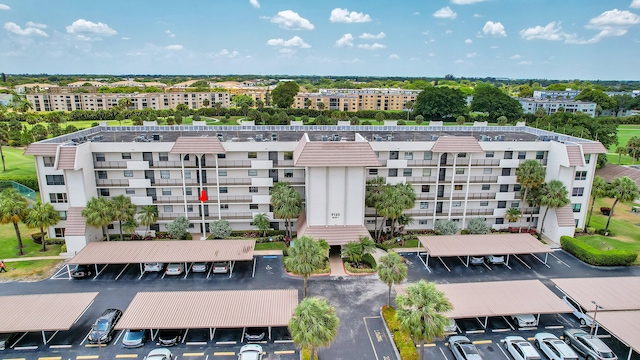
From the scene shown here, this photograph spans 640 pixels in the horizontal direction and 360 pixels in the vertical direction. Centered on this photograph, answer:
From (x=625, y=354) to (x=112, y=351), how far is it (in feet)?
135

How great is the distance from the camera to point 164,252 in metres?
44.6

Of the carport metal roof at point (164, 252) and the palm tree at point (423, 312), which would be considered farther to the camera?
the carport metal roof at point (164, 252)

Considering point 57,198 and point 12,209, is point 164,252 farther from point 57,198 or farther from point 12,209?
point 12,209

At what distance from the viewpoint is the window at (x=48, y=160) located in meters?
49.8

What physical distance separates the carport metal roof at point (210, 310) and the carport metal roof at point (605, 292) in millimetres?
25372

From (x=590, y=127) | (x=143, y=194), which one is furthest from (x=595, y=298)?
(x=590, y=127)

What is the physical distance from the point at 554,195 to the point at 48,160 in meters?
63.4

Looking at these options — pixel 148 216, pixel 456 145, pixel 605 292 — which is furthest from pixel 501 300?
pixel 148 216

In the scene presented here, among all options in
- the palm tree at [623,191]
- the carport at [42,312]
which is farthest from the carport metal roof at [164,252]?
the palm tree at [623,191]

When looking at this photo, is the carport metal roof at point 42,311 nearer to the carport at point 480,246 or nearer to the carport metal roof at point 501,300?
the carport metal roof at point 501,300

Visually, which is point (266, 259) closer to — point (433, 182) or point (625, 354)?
point (433, 182)

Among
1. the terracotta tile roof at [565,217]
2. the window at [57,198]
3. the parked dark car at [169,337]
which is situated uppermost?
the window at [57,198]

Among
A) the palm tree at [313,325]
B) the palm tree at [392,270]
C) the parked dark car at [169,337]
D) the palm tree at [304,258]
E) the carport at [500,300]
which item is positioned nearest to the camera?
the palm tree at [313,325]

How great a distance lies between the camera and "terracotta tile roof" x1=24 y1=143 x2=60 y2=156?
161 ft
